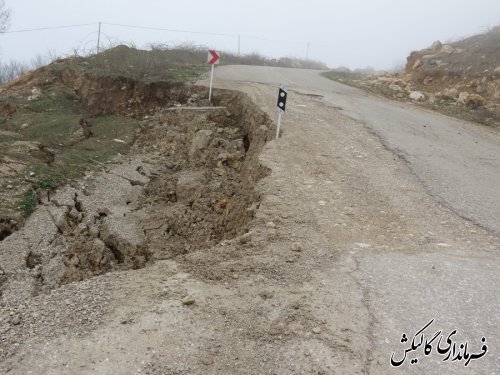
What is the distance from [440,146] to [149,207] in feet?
21.1

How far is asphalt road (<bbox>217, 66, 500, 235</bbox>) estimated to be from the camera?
6.75m

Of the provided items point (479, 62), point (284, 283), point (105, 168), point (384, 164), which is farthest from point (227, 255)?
point (479, 62)

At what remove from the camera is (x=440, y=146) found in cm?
970

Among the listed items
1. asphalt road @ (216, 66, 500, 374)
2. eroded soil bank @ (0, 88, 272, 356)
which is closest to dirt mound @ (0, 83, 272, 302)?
eroded soil bank @ (0, 88, 272, 356)

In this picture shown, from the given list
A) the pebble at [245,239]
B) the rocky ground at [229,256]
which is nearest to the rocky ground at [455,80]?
the rocky ground at [229,256]

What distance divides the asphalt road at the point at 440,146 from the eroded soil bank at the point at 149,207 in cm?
291

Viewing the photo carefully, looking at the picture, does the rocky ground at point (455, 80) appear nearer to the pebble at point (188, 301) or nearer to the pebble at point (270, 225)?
the pebble at point (270, 225)

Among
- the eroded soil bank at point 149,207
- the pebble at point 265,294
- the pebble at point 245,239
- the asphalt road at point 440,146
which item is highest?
the asphalt road at point 440,146

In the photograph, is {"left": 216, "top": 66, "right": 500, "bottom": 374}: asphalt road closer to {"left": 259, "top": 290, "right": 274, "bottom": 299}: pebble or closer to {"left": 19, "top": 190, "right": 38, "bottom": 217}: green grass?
{"left": 259, "top": 290, "right": 274, "bottom": 299}: pebble

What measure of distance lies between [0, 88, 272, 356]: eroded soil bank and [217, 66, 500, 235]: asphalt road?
291 centimetres

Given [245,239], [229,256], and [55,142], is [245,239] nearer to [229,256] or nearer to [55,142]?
[229,256]

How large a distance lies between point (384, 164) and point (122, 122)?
7.73 meters

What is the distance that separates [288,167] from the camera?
297 inches

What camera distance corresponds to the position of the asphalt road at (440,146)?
6.75 metres
